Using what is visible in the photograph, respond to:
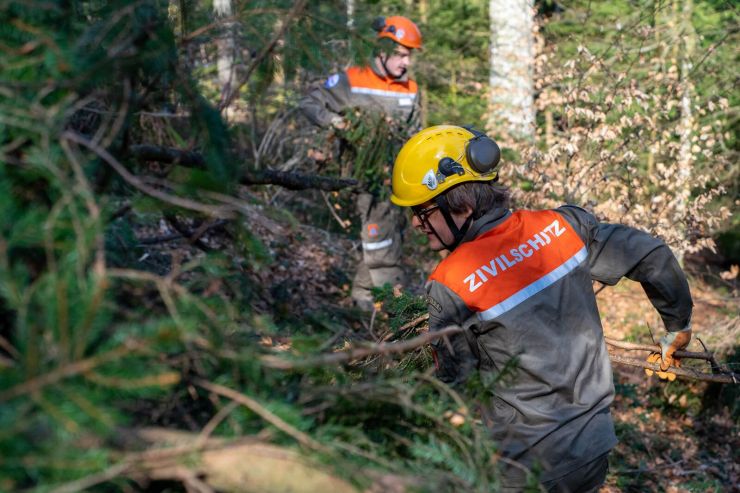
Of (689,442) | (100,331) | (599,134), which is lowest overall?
(689,442)

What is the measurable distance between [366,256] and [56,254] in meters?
5.98

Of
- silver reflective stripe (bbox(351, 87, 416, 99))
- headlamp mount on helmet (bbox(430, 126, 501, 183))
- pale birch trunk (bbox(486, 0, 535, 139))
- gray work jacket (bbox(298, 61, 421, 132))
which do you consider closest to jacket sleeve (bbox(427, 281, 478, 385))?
headlamp mount on helmet (bbox(430, 126, 501, 183))

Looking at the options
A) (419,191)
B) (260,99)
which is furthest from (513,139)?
(260,99)

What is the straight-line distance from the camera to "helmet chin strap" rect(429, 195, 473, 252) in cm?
337

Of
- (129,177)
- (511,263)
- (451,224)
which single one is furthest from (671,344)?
(129,177)

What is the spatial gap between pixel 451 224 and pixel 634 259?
2.59ft

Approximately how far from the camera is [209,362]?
1.82 m

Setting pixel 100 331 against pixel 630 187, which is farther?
pixel 630 187

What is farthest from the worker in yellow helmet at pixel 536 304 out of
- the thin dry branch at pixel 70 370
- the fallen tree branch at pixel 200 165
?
the thin dry branch at pixel 70 370

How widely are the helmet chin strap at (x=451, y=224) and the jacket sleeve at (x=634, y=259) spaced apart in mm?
415

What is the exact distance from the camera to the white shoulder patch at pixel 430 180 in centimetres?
345

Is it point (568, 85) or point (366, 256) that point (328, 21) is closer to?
point (366, 256)

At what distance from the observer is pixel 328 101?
24.5ft

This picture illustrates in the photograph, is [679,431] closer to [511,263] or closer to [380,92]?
[380,92]
